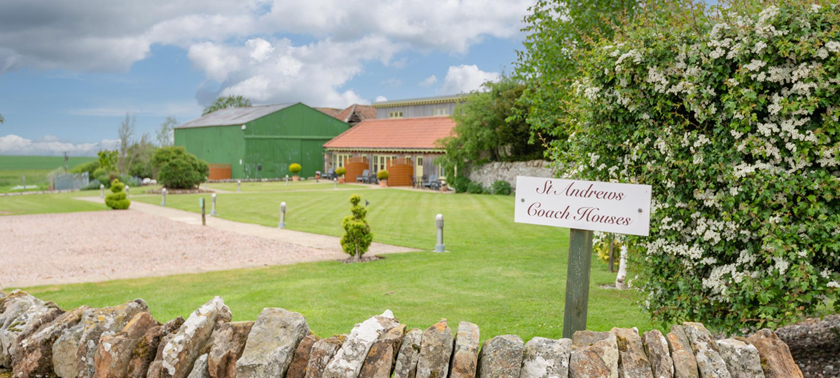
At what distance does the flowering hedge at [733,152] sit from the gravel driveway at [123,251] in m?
9.00

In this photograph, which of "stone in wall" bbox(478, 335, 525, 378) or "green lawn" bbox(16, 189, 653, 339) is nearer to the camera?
"stone in wall" bbox(478, 335, 525, 378)

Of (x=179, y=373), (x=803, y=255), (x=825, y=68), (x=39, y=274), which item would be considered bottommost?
(x=39, y=274)

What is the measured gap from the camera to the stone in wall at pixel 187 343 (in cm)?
386

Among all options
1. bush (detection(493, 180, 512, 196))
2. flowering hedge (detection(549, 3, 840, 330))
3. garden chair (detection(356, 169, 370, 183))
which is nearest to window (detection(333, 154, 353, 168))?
garden chair (detection(356, 169, 370, 183))

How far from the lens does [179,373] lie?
3869 millimetres

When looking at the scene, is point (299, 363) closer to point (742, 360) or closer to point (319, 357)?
point (319, 357)

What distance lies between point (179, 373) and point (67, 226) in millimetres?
19105

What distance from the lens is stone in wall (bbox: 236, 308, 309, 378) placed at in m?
3.66

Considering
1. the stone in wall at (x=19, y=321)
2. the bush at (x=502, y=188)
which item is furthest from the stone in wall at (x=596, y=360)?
the bush at (x=502, y=188)

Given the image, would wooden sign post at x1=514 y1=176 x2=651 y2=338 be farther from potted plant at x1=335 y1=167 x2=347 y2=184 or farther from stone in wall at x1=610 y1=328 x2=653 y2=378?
potted plant at x1=335 y1=167 x2=347 y2=184

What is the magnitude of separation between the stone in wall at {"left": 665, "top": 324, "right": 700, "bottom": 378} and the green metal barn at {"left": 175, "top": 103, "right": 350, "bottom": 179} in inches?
2014

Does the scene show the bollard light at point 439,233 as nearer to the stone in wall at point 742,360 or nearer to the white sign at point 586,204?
the white sign at point 586,204

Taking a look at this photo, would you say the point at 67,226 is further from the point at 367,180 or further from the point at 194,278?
the point at 367,180

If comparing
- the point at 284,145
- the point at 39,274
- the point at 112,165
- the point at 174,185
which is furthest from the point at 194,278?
the point at 284,145
